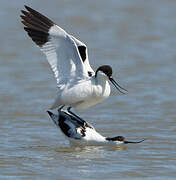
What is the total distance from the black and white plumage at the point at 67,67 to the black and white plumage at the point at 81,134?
235mm

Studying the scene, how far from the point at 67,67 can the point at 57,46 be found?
12.6 inches

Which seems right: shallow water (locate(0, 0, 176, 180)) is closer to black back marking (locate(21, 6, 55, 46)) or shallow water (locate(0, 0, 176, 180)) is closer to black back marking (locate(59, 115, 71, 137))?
black back marking (locate(59, 115, 71, 137))

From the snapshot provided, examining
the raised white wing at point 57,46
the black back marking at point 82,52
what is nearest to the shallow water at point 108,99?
the raised white wing at point 57,46

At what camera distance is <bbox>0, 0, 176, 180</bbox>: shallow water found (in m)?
9.23

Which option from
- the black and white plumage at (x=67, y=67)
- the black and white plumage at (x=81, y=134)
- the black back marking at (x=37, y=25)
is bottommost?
the black and white plumage at (x=81, y=134)

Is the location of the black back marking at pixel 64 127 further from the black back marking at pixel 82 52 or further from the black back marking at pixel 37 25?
the black back marking at pixel 37 25

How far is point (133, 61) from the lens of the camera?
15.6 m

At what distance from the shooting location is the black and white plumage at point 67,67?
1028 cm

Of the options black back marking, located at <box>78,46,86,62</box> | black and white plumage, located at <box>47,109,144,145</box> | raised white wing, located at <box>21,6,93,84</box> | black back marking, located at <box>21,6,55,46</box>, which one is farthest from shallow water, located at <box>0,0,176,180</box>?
black back marking, located at <box>21,6,55,46</box>

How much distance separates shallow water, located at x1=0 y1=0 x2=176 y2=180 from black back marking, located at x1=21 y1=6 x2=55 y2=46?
139cm

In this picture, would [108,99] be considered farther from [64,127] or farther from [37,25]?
[37,25]

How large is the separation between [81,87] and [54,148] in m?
A: 0.89

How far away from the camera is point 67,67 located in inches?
415

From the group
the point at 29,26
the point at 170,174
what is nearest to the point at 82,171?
the point at 170,174
